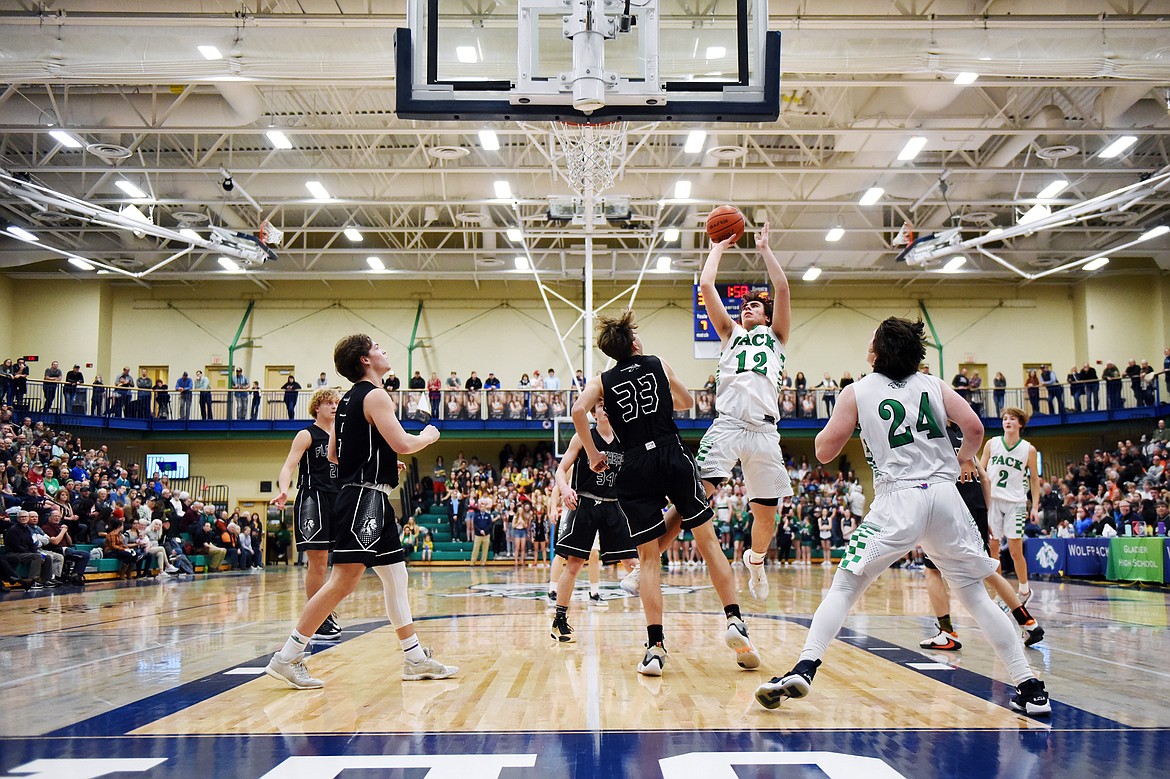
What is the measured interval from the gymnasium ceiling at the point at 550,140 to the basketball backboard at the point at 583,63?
730 centimetres

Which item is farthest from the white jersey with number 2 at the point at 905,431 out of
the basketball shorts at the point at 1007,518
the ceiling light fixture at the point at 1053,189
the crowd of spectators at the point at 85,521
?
the ceiling light fixture at the point at 1053,189

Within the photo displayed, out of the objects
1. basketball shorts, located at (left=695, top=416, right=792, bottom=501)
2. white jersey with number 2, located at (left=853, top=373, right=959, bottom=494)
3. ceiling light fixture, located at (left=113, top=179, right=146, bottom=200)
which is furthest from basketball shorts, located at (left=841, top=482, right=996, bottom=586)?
ceiling light fixture, located at (left=113, top=179, right=146, bottom=200)

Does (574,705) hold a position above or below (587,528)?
below

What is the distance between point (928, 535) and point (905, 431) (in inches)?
18.8

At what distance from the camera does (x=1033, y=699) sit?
4.14 m

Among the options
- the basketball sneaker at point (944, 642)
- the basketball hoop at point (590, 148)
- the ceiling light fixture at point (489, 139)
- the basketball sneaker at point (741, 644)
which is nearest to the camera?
the basketball sneaker at point (741, 644)

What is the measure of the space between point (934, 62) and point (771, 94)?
8.65 m

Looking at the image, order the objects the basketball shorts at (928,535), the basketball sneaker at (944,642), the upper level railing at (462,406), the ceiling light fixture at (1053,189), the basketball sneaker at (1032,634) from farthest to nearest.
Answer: the upper level railing at (462,406) < the ceiling light fixture at (1053,189) < the basketball sneaker at (1032,634) < the basketball sneaker at (944,642) < the basketball shorts at (928,535)

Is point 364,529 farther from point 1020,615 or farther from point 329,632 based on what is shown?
point 1020,615

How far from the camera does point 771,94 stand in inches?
288

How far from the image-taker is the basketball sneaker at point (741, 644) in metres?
5.29

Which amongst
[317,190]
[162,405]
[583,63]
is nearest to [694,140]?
[317,190]

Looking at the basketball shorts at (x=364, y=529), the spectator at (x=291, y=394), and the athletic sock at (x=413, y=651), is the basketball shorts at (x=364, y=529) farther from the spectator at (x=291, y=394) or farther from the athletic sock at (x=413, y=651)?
the spectator at (x=291, y=394)

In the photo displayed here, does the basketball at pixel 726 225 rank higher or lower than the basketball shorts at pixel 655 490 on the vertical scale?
higher
